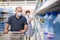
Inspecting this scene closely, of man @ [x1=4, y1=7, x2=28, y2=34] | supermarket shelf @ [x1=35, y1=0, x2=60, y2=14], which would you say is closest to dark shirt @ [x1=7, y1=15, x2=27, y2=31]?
man @ [x1=4, y1=7, x2=28, y2=34]

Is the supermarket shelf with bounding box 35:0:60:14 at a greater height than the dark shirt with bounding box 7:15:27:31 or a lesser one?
greater

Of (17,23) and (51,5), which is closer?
(51,5)

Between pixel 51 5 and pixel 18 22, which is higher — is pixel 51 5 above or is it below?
above

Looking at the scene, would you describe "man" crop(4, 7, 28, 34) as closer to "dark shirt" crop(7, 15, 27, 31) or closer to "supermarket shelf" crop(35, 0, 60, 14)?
"dark shirt" crop(7, 15, 27, 31)

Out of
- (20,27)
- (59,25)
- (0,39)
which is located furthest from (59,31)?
(20,27)

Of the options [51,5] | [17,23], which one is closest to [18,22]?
[17,23]

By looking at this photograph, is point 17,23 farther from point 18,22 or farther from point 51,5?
point 51,5

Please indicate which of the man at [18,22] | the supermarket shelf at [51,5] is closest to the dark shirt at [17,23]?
the man at [18,22]

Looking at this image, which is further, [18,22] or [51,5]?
[18,22]

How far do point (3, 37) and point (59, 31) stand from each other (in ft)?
5.76

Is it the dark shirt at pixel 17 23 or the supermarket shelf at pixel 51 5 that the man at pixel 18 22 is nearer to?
the dark shirt at pixel 17 23

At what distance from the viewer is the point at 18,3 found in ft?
23.0

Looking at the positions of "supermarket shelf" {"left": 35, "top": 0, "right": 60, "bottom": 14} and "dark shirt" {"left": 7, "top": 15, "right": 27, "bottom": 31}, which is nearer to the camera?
"supermarket shelf" {"left": 35, "top": 0, "right": 60, "bottom": 14}

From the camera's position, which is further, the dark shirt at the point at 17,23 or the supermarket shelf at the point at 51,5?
the dark shirt at the point at 17,23
